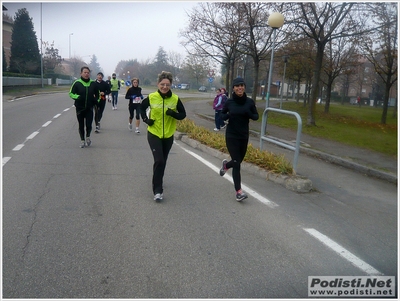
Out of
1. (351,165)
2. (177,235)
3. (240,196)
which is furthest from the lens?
(351,165)

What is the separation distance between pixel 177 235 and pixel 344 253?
186 cm

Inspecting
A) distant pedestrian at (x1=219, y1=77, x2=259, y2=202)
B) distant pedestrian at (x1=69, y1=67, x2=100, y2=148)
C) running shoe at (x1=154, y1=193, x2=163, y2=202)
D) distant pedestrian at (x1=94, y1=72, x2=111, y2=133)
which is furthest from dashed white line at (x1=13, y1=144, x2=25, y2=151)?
distant pedestrian at (x1=219, y1=77, x2=259, y2=202)

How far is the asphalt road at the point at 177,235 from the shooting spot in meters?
3.59

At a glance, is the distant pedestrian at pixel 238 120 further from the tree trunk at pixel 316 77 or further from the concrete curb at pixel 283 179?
the tree trunk at pixel 316 77

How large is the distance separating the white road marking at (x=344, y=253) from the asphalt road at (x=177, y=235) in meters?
0.01

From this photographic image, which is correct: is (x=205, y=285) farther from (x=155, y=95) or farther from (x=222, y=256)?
(x=155, y=95)

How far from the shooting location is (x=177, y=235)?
4.72m

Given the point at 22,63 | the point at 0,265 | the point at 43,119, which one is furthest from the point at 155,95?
the point at 22,63

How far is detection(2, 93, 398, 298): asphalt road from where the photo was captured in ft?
11.8

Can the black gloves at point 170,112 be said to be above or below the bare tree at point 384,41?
below

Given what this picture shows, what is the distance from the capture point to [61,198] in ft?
19.8

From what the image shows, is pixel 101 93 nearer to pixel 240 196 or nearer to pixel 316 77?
pixel 240 196

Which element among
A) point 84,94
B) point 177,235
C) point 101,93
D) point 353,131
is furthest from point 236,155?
point 353,131

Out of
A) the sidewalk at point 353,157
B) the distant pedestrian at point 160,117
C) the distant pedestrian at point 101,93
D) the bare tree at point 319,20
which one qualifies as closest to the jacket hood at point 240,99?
the distant pedestrian at point 160,117
